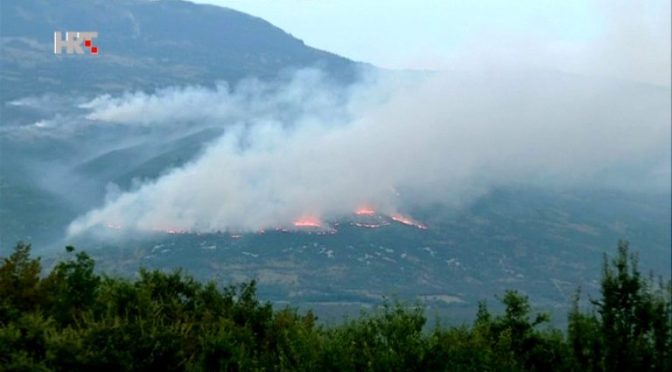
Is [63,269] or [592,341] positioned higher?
[63,269]

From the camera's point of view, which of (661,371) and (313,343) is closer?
(661,371)

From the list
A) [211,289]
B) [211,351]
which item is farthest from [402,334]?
[211,289]

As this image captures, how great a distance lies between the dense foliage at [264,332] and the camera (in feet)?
67.6

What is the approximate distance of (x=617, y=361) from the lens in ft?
67.4

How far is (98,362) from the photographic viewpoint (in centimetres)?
2558

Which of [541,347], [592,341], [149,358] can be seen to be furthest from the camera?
[541,347]

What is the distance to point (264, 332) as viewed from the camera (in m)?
36.1

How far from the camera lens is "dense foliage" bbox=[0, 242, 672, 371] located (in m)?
20.6

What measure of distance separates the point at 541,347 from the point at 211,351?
13131mm

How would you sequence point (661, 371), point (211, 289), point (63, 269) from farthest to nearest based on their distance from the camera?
point (211, 289)
point (63, 269)
point (661, 371)

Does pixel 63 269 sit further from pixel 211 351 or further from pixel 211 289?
pixel 211 351

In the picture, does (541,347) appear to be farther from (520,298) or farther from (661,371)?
(661,371)

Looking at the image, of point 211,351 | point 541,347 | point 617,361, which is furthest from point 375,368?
point 541,347

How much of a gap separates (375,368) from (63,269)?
17453mm
